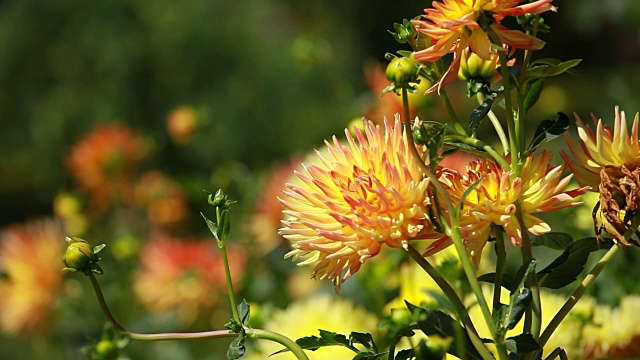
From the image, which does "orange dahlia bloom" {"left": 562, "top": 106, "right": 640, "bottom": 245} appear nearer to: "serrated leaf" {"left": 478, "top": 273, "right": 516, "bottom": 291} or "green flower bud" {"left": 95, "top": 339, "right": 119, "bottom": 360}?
"serrated leaf" {"left": 478, "top": 273, "right": 516, "bottom": 291}

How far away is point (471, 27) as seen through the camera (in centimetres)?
44

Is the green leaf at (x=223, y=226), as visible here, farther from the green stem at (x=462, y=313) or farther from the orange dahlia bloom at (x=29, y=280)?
the orange dahlia bloom at (x=29, y=280)

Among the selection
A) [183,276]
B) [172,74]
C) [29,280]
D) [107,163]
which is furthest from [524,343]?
[172,74]

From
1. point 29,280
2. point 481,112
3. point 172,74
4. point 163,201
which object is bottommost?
point 481,112

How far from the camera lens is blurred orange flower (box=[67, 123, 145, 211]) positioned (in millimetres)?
1859

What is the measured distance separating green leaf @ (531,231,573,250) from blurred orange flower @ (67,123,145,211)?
1.44m

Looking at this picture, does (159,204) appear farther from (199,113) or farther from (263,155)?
(263,155)

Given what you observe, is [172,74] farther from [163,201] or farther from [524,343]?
[524,343]

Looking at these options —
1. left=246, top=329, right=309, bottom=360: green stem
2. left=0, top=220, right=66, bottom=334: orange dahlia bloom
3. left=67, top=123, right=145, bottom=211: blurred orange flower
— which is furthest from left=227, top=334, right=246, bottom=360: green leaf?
left=67, top=123, right=145, bottom=211: blurred orange flower

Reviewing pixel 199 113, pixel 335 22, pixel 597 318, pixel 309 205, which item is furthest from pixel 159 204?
pixel 335 22

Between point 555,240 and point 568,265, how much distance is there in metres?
0.03

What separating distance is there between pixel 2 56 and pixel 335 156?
139 inches

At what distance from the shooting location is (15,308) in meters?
1.48

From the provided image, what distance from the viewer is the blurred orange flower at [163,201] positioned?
1.79 m
